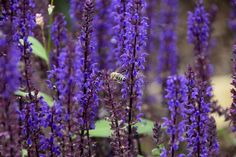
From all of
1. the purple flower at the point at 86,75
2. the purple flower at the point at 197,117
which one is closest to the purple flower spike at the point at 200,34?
the purple flower at the point at 197,117

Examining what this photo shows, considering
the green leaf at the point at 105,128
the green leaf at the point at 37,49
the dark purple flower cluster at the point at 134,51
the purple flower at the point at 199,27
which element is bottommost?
the green leaf at the point at 105,128

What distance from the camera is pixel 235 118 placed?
4641mm

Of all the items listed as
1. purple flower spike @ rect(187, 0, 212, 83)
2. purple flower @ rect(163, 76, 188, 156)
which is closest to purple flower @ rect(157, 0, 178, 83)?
purple flower spike @ rect(187, 0, 212, 83)

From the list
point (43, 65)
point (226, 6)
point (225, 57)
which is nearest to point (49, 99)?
point (43, 65)

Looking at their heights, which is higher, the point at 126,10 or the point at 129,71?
the point at 126,10

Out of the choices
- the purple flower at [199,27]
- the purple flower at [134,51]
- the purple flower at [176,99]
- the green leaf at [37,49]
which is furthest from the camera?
the purple flower at [199,27]

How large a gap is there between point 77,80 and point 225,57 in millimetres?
9312

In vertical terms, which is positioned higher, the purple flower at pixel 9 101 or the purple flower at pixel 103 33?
the purple flower at pixel 103 33

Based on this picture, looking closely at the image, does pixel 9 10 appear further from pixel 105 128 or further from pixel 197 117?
pixel 197 117

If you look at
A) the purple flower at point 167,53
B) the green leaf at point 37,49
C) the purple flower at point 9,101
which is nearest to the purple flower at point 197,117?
the purple flower at point 9,101

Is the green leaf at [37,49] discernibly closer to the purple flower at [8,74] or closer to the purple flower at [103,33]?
the purple flower at [103,33]

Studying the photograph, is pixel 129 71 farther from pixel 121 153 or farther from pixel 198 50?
pixel 198 50

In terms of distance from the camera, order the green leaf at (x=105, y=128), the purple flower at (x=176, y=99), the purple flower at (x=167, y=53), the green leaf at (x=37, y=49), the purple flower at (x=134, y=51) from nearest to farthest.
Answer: the purple flower at (x=176, y=99)
the purple flower at (x=134, y=51)
the green leaf at (x=105, y=128)
the green leaf at (x=37, y=49)
the purple flower at (x=167, y=53)

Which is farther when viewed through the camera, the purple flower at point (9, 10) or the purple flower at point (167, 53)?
the purple flower at point (167, 53)
